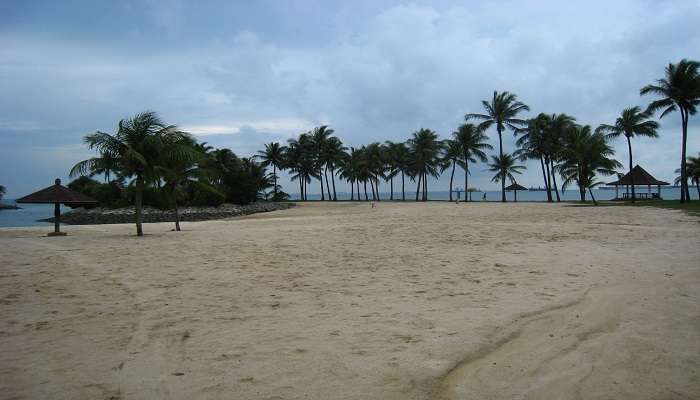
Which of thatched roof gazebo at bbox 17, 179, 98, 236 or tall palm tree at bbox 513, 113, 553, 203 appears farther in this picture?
tall palm tree at bbox 513, 113, 553, 203

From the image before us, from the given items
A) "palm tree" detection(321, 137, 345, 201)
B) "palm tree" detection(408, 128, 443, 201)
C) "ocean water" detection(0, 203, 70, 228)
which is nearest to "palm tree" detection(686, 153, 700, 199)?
"palm tree" detection(408, 128, 443, 201)

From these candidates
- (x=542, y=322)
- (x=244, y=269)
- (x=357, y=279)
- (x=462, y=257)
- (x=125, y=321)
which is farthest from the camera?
(x=462, y=257)

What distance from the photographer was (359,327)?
4613mm

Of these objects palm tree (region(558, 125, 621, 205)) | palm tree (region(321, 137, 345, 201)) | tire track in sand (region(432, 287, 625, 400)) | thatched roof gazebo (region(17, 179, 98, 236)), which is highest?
palm tree (region(321, 137, 345, 201))

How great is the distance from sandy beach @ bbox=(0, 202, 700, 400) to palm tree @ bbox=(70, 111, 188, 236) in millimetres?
7396

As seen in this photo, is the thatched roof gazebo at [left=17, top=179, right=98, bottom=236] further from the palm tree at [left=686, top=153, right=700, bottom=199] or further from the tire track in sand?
the palm tree at [left=686, top=153, right=700, bottom=199]

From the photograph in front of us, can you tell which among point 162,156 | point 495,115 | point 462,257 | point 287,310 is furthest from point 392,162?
point 287,310

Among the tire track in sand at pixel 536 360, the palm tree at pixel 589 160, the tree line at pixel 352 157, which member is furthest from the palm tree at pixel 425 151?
the tire track in sand at pixel 536 360

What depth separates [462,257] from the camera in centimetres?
880

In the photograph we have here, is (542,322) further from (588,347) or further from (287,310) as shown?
(287,310)

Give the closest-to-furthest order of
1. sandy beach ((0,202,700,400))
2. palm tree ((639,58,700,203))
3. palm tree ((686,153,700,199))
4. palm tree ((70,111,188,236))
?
1. sandy beach ((0,202,700,400))
2. palm tree ((70,111,188,236))
3. palm tree ((639,58,700,203))
4. palm tree ((686,153,700,199))

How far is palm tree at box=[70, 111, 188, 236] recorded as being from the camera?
15367mm

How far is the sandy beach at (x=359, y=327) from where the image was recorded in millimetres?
3295

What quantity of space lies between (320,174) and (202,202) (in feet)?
81.6
